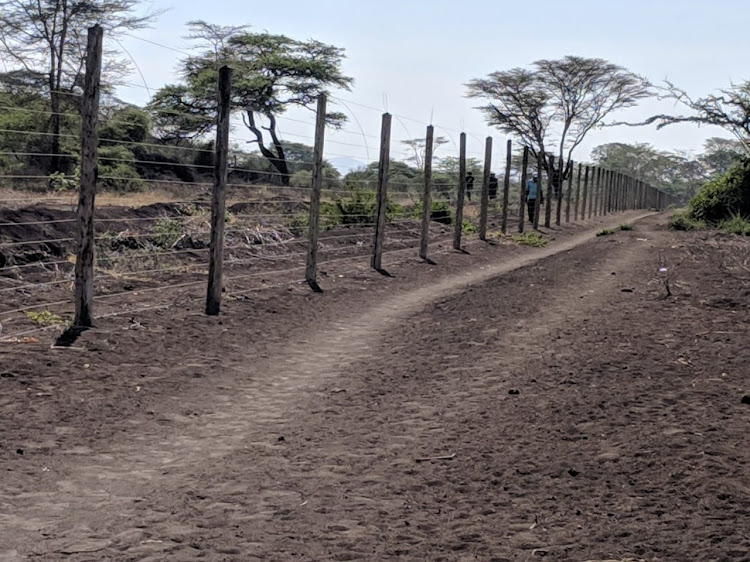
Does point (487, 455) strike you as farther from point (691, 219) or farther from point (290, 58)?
point (290, 58)

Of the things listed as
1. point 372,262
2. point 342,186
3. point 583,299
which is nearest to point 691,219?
point 342,186

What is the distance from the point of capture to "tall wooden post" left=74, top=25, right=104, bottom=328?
592cm

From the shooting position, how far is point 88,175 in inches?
237

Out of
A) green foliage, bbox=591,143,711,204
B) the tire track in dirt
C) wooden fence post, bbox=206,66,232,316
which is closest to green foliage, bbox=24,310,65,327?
wooden fence post, bbox=206,66,232,316

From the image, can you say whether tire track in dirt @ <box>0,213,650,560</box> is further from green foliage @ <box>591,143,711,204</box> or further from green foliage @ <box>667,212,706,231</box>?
green foliage @ <box>591,143,711,204</box>

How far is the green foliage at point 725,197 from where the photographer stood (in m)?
18.0

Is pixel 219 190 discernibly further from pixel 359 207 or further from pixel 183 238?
pixel 359 207

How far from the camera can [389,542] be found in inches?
118

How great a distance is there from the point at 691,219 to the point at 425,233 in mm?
10028

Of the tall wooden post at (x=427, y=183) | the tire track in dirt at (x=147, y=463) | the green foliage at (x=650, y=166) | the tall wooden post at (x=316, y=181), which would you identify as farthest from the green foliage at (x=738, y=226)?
the green foliage at (x=650, y=166)

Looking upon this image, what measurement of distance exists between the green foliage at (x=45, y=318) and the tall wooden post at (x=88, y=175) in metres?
0.34

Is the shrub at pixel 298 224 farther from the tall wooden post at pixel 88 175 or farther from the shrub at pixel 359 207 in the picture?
the tall wooden post at pixel 88 175

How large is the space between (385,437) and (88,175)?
311 centimetres

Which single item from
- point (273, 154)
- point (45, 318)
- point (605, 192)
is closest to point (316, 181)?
point (45, 318)
